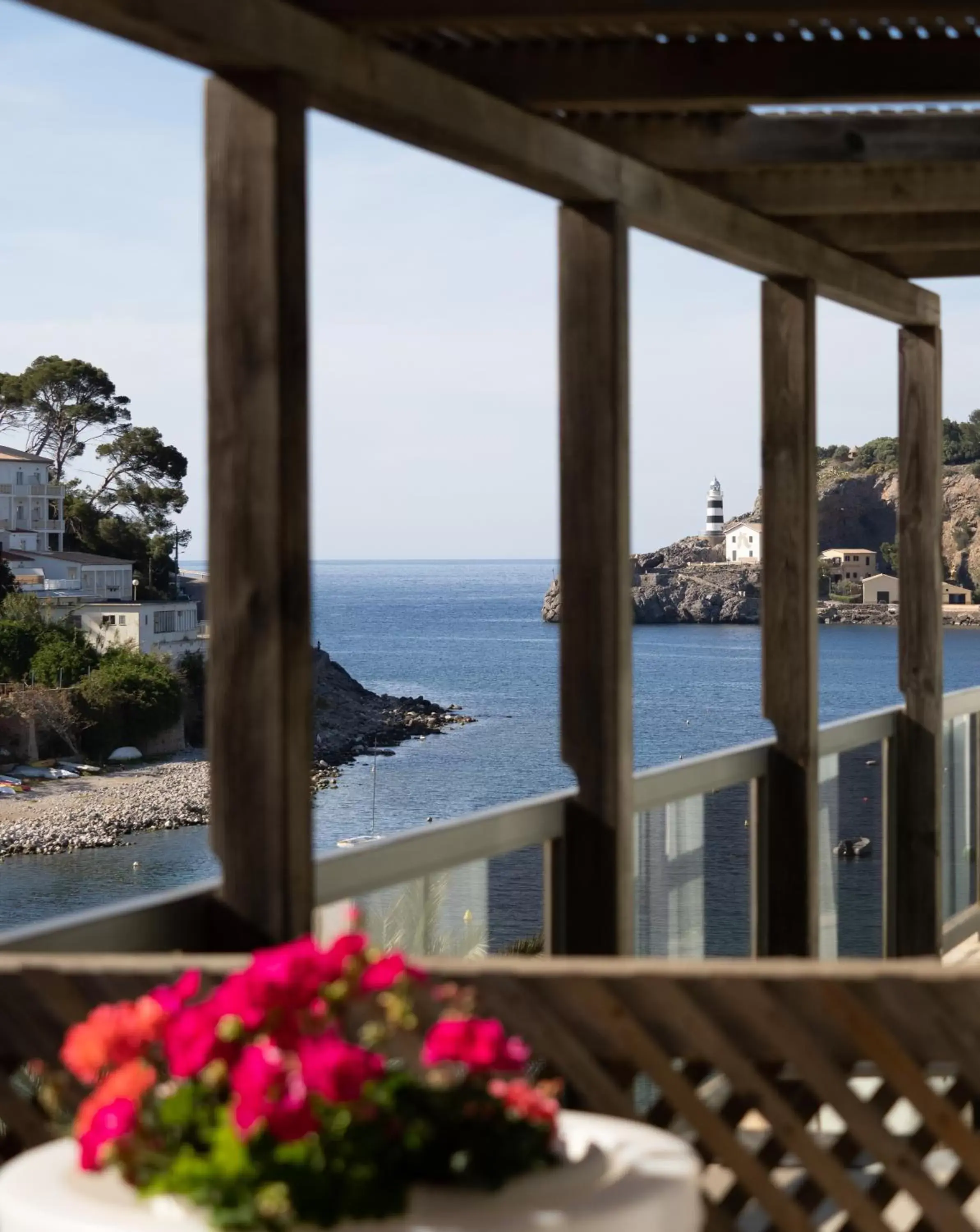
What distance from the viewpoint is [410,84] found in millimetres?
3299

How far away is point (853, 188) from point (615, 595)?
1.52 m

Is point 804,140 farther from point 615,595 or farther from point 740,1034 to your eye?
point 740,1034

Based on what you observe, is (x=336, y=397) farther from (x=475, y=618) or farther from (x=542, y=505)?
(x=475, y=618)

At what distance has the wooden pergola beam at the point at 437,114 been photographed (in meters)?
2.65

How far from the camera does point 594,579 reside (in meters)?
4.12

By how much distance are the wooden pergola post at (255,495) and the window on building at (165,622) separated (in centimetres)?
6434

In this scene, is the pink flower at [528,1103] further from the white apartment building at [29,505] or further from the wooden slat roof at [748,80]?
the white apartment building at [29,505]

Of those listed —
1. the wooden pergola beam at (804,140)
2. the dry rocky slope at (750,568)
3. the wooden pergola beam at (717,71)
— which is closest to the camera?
the wooden pergola beam at (717,71)

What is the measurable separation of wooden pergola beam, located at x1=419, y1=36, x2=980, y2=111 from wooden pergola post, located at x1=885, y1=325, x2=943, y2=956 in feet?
10.4

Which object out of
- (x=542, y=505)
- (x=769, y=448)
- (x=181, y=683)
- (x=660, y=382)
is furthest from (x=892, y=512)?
(x=769, y=448)

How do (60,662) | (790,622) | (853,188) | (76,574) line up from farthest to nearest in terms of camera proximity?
(76,574)
(60,662)
(790,622)
(853,188)

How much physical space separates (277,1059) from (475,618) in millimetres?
93419

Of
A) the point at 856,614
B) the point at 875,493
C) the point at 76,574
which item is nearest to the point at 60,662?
the point at 76,574

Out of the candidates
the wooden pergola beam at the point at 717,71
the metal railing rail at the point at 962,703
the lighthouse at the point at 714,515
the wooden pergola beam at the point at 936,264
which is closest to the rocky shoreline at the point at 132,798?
the lighthouse at the point at 714,515
